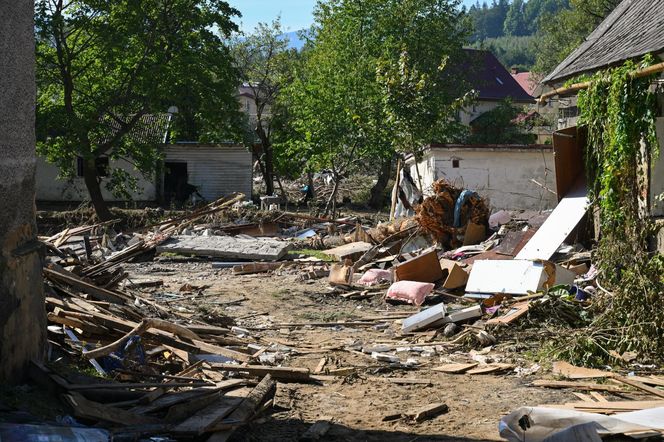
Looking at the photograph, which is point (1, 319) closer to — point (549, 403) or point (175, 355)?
point (175, 355)

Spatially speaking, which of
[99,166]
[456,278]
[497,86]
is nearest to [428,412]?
[456,278]

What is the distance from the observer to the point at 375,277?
1636cm

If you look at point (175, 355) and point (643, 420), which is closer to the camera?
point (643, 420)

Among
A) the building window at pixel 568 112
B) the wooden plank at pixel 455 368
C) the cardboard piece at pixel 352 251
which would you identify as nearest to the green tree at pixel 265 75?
the building window at pixel 568 112

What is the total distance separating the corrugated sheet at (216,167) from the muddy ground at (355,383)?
27216 millimetres

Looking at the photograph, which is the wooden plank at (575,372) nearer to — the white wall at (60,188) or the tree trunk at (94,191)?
the tree trunk at (94,191)

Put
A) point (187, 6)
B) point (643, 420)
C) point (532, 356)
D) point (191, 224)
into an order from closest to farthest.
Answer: point (643, 420) < point (532, 356) < point (191, 224) < point (187, 6)

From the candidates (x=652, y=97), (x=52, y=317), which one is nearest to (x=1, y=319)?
(x=52, y=317)

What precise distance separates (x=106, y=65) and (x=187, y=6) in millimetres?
3899

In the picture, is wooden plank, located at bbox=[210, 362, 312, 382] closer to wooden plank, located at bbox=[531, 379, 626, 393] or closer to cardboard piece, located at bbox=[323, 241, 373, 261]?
wooden plank, located at bbox=[531, 379, 626, 393]

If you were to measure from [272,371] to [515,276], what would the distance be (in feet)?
19.2

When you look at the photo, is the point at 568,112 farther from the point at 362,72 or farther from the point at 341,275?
the point at 341,275

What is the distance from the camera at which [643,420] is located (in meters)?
6.56

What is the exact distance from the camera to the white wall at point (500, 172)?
29.8m
